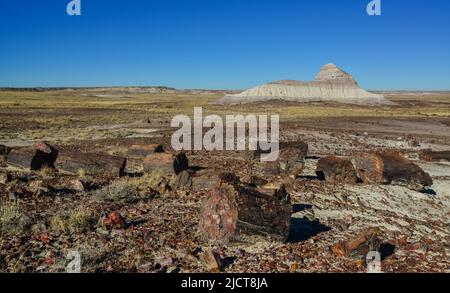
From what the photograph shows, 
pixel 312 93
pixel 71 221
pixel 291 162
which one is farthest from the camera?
pixel 312 93

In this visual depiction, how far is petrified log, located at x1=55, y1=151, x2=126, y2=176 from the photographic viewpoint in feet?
36.8

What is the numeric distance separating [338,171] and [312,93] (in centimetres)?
8754

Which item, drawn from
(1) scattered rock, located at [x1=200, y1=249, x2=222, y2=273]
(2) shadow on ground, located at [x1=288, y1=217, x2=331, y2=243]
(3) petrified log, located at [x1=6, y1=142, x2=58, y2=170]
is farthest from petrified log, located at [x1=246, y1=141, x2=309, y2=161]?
(1) scattered rock, located at [x1=200, y1=249, x2=222, y2=273]

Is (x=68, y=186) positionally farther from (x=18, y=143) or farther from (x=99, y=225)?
(x=18, y=143)

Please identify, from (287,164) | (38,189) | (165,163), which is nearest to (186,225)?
(38,189)

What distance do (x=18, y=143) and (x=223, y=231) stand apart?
1828 centimetres

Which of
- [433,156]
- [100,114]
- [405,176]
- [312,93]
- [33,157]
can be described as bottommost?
[433,156]

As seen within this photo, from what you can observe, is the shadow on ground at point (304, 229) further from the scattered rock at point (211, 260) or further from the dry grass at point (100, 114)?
the dry grass at point (100, 114)

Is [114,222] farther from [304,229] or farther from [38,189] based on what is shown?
[304,229]

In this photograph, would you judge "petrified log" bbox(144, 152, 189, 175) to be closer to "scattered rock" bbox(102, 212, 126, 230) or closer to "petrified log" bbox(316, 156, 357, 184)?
"petrified log" bbox(316, 156, 357, 184)

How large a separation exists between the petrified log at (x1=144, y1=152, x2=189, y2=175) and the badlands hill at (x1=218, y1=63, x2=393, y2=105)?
2855 inches

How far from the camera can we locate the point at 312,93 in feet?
315
